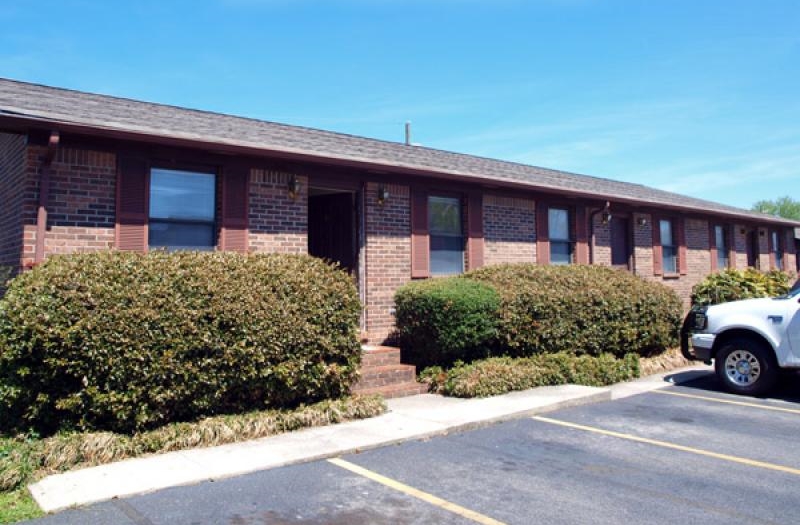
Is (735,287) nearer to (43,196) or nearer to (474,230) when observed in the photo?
(474,230)

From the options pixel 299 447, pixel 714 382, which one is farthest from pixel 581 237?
pixel 299 447

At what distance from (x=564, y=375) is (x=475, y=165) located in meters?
6.34

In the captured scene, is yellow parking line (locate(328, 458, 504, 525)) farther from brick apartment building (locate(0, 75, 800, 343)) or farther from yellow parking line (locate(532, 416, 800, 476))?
brick apartment building (locate(0, 75, 800, 343))

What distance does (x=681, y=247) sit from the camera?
684 inches

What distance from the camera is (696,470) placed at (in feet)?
18.0

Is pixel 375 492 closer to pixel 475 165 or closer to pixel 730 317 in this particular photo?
pixel 730 317

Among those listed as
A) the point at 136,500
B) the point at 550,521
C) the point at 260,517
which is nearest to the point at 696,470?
the point at 550,521

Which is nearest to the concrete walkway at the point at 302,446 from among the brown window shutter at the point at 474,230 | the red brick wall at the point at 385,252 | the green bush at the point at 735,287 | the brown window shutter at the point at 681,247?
the red brick wall at the point at 385,252

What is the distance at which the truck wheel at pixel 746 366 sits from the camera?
8547 mm

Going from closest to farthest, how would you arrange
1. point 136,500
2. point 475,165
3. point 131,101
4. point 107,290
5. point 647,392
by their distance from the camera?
point 136,500, point 107,290, point 647,392, point 131,101, point 475,165

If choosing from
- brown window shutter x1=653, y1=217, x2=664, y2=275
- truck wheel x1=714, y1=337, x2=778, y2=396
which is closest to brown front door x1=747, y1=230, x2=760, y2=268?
brown window shutter x1=653, y1=217, x2=664, y2=275

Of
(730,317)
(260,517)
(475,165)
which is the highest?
(475,165)

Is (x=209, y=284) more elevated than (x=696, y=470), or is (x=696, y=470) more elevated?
(x=209, y=284)

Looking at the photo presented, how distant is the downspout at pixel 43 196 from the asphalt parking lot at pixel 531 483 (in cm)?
391
